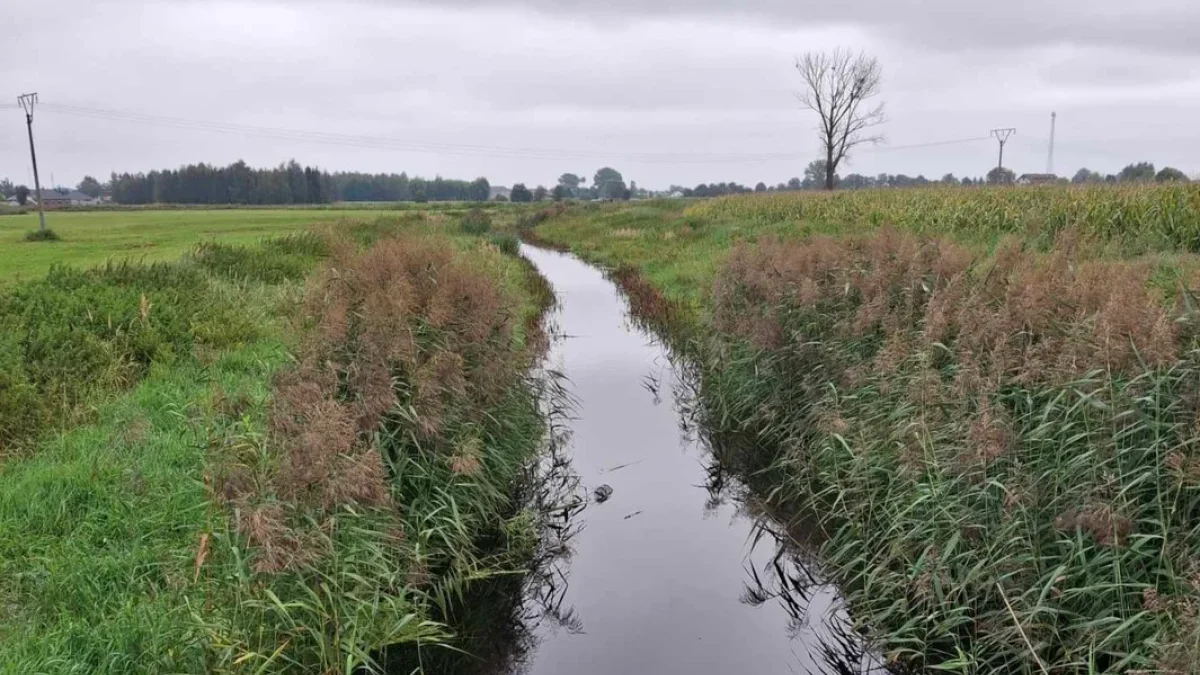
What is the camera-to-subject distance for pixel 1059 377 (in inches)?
179

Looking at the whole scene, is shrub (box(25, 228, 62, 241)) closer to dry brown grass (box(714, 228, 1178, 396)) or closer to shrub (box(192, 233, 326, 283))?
shrub (box(192, 233, 326, 283))

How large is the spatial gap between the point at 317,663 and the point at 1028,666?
3.88m

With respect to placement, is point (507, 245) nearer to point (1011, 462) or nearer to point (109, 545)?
point (109, 545)

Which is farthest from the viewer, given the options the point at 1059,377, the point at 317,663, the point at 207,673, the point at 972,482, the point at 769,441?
the point at 769,441

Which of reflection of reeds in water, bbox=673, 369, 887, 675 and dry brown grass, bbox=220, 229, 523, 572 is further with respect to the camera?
reflection of reeds in water, bbox=673, 369, 887, 675

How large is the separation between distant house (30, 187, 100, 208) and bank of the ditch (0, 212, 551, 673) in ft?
253

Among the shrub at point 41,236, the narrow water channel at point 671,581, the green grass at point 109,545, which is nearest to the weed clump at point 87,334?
the green grass at point 109,545

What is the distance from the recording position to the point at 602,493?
26.0ft

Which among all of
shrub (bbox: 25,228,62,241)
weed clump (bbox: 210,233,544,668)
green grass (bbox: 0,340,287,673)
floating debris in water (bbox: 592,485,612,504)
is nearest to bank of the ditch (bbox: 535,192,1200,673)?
floating debris in water (bbox: 592,485,612,504)

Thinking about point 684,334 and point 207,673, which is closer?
point 207,673

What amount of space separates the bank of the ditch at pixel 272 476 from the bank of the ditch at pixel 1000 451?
290cm

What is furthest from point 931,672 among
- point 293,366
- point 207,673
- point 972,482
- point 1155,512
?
point 293,366

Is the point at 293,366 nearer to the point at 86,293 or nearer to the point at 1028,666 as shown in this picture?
the point at 1028,666

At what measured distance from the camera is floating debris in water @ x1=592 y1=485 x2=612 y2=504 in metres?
7.79
